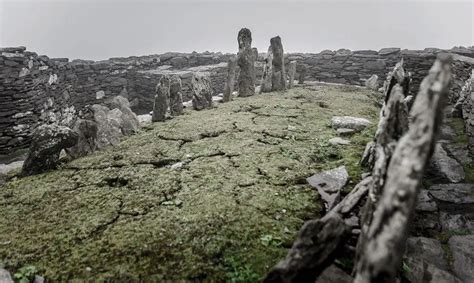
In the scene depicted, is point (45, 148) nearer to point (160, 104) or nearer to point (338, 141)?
point (160, 104)

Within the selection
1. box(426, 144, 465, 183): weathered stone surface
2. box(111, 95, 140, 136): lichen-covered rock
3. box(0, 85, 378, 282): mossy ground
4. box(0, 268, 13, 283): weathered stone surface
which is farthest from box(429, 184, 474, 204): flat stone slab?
box(111, 95, 140, 136): lichen-covered rock

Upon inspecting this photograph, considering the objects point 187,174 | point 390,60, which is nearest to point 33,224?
point 187,174

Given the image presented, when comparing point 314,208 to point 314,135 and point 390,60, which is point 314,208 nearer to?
point 314,135

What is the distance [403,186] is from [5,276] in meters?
2.78

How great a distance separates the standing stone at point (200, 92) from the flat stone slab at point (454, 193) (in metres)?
5.77

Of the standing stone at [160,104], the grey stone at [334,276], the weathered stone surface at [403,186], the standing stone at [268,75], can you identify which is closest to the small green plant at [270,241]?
the grey stone at [334,276]

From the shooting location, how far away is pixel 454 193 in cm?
380

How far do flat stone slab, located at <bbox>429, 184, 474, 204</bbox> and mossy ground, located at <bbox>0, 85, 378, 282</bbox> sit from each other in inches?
35.8

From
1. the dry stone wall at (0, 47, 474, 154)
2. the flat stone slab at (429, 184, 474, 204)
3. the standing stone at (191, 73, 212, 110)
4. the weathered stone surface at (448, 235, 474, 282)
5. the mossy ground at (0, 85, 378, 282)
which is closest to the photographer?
the mossy ground at (0, 85, 378, 282)

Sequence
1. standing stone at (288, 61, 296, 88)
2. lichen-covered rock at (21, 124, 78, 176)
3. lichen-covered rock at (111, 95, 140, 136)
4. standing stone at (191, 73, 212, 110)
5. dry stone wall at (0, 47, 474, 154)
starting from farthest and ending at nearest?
standing stone at (288, 61, 296, 88)
dry stone wall at (0, 47, 474, 154)
standing stone at (191, 73, 212, 110)
lichen-covered rock at (111, 95, 140, 136)
lichen-covered rock at (21, 124, 78, 176)

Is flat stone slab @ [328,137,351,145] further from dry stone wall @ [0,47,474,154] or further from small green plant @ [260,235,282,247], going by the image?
dry stone wall @ [0,47,474,154]

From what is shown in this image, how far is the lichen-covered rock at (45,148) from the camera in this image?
464 centimetres

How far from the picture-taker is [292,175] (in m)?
4.04

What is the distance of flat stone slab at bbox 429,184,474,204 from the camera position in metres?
3.68
